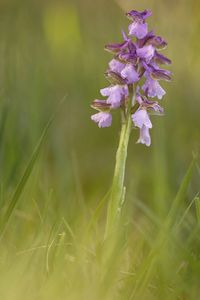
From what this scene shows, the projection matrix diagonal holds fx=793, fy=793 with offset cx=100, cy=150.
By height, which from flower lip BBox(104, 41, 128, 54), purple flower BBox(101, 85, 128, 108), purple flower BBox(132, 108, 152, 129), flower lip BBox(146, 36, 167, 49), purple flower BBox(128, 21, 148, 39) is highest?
purple flower BBox(128, 21, 148, 39)

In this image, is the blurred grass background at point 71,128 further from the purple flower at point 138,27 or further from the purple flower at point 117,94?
the purple flower at point 138,27

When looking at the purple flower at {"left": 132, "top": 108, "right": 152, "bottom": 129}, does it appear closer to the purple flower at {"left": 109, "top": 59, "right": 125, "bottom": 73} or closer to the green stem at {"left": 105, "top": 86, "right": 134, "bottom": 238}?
the green stem at {"left": 105, "top": 86, "right": 134, "bottom": 238}

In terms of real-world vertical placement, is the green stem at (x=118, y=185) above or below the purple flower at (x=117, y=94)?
below

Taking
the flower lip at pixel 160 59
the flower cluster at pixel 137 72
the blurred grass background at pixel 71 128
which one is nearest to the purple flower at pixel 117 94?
the flower cluster at pixel 137 72

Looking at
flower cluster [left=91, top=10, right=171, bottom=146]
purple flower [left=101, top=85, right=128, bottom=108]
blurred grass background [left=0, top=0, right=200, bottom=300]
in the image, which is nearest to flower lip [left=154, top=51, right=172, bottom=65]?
flower cluster [left=91, top=10, right=171, bottom=146]

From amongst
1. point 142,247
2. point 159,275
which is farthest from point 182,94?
point 159,275

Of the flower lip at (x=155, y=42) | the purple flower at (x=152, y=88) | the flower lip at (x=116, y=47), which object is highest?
the flower lip at (x=155, y=42)

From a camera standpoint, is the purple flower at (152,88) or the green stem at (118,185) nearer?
the green stem at (118,185)

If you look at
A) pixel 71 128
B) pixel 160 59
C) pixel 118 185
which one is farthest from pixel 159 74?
pixel 71 128
